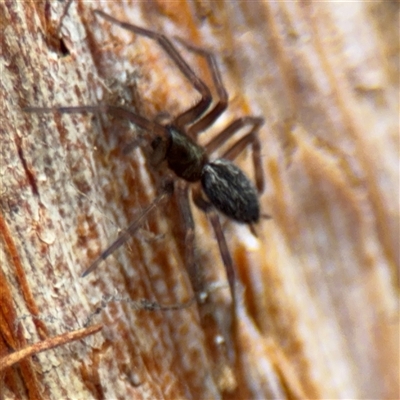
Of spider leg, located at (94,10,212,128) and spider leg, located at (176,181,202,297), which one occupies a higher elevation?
spider leg, located at (94,10,212,128)

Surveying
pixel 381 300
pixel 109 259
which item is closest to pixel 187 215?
pixel 109 259

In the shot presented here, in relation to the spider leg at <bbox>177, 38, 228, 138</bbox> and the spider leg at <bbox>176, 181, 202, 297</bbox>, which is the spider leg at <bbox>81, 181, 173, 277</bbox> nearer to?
the spider leg at <bbox>176, 181, 202, 297</bbox>

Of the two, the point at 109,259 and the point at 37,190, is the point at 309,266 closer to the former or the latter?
the point at 109,259

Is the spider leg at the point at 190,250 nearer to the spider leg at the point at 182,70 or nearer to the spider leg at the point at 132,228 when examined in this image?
the spider leg at the point at 132,228

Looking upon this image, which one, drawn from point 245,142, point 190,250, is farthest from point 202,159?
point 190,250

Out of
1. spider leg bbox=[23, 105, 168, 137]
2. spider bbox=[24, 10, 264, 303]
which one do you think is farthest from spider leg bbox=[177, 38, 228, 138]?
spider leg bbox=[23, 105, 168, 137]

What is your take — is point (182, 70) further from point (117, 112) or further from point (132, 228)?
point (132, 228)

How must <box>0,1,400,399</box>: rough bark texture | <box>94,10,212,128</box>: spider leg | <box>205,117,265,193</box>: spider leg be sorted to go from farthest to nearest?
<box>205,117,265,193</box>: spider leg < <box>94,10,212,128</box>: spider leg < <box>0,1,400,399</box>: rough bark texture
